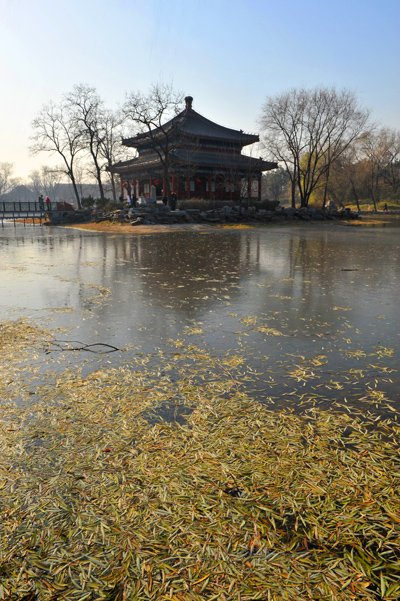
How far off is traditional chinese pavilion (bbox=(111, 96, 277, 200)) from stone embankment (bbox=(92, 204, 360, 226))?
5.17m

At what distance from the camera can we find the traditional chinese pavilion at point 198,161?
4062 centimetres

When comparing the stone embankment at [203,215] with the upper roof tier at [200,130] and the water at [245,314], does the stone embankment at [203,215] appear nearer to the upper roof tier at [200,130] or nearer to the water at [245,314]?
the upper roof tier at [200,130]

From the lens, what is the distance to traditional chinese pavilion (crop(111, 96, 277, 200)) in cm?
4062

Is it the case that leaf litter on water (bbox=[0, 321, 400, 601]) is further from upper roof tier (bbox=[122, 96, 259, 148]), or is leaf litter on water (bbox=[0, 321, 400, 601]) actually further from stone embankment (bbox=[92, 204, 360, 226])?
upper roof tier (bbox=[122, 96, 259, 148])

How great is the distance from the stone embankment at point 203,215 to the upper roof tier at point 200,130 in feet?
34.5

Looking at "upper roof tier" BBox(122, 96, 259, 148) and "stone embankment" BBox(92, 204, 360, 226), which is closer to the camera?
"stone embankment" BBox(92, 204, 360, 226)

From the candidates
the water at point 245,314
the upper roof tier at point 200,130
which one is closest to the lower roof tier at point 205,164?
the upper roof tier at point 200,130

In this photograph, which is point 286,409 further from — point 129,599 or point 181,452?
point 129,599

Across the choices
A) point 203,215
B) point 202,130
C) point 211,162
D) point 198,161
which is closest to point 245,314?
point 203,215

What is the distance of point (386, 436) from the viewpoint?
276 centimetres

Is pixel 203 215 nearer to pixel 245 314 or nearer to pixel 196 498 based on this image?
pixel 245 314

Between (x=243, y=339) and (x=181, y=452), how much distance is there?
96.5 inches

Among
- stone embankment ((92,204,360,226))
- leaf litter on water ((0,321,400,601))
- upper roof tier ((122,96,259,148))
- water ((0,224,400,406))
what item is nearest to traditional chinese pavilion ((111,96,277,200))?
upper roof tier ((122,96,259,148))

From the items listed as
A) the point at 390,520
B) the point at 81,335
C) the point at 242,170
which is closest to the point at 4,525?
the point at 390,520
